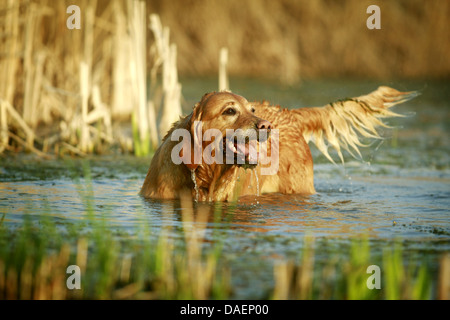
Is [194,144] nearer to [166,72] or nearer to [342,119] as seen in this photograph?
[342,119]

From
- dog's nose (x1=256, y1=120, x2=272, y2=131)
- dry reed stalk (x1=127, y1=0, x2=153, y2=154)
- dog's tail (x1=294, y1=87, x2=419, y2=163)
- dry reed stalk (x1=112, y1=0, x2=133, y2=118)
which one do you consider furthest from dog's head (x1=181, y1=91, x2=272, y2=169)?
dry reed stalk (x1=112, y1=0, x2=133, y2=118)

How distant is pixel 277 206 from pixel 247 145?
2.06 ft

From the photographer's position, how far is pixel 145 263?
3.70 metres

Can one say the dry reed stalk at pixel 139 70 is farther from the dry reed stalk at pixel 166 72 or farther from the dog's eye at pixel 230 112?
the dog's eye at pixel 230 112

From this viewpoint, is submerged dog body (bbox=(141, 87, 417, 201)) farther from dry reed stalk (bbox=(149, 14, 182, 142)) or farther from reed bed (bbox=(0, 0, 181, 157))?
reed bed (bbox=(0, 0, 181, 157))

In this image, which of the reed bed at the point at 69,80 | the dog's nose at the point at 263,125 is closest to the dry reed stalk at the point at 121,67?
the reed bed at the point at 69,80

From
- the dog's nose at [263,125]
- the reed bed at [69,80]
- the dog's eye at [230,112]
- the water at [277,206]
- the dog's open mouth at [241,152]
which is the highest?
the reed bed at [69,80]

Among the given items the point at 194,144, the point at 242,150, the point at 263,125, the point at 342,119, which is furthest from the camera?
the point at 342,119

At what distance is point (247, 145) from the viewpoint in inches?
212

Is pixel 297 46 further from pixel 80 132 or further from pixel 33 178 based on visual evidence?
pixel 33 178

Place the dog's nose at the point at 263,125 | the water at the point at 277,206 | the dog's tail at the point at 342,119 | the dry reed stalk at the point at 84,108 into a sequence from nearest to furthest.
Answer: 1. the water at the point at 277,206
2. the dog's nose at the point at 263,125
3. the dog's tail at the point at 342,119
4. the dry reed stalk at the point at 84,108

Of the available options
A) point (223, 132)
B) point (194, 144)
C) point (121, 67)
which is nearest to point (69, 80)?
point (121, 67)

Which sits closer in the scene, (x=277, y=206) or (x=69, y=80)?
(x=277, y=206)

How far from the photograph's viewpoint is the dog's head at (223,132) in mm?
5367
